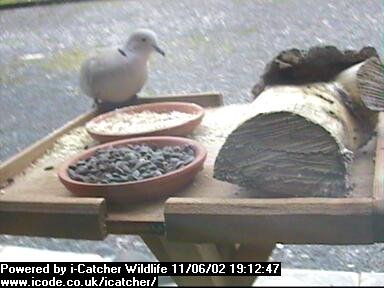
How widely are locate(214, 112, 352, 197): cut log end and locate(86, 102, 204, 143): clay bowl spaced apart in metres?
0.19

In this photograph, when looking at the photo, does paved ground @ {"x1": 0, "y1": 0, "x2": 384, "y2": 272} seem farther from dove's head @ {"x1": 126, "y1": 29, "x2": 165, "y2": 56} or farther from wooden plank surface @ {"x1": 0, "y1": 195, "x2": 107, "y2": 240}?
A: wooden plank surface @ {"x1": 0, "y1": 195, "x2": 107, "y2": 240}

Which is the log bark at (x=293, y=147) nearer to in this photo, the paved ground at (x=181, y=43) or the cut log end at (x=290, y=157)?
the cut log end at (x=290, y=157)

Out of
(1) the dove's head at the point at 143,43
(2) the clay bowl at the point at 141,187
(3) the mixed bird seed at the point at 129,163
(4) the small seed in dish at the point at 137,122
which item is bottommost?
(2) the clay bowl at the point at 141,187

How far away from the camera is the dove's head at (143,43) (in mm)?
945

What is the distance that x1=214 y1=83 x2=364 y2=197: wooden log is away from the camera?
56cm

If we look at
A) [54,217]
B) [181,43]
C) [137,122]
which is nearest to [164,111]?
[137,122]

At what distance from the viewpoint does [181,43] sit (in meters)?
1.04

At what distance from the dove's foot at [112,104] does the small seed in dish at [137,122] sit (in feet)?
0.22

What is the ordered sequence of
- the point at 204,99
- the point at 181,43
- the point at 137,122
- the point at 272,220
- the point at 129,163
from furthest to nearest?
the point at 181,43
the point at 204,99
the point at 137,122
the point at 129,163
the point at 272,220

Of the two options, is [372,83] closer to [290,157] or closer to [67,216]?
[290,157]

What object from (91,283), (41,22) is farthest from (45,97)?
(91,283)

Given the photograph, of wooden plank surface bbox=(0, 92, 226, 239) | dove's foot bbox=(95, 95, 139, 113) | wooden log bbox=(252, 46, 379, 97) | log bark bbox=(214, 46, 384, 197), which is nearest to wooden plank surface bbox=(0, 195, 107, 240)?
wooden plank surface bbox=(0, 92, 226, 239)

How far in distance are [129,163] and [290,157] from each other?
0.16 meters

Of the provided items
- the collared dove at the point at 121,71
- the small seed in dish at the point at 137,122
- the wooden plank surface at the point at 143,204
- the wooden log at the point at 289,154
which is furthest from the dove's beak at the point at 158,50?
the wooden log at the point at 289,154
